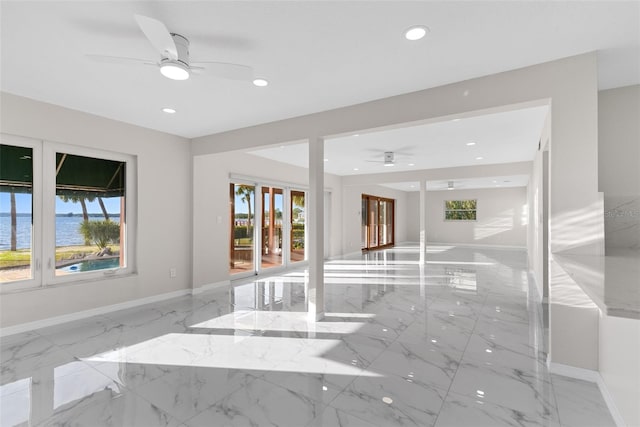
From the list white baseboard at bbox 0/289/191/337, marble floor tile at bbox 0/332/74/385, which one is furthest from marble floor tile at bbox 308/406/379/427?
white baseboard at bbox 0/289/191/337

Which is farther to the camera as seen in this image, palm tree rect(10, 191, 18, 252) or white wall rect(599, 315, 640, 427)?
palm tree rect(10, 191, 18, 252)

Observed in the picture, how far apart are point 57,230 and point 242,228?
3089 millimetres

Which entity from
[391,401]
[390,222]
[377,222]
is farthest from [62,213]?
[390,222]

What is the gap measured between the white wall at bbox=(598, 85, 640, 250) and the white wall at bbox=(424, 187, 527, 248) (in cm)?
1020

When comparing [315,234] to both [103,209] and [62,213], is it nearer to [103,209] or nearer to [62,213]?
[103,209]

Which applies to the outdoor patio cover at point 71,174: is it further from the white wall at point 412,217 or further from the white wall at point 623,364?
the white wall at point 412,217

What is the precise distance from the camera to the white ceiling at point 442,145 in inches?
165

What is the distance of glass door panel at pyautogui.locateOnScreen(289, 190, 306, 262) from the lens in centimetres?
762

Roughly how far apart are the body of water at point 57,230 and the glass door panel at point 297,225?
158 inches

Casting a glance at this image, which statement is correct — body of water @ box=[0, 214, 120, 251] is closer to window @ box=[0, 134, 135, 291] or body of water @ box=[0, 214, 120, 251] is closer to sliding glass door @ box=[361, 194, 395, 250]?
window @ box=[0, 134, 135, 291]

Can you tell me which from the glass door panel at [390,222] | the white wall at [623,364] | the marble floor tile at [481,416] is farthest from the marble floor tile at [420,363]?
the glass door panel at [390,222]

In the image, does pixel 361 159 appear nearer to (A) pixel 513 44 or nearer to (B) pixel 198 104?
(B) pixel 198 104

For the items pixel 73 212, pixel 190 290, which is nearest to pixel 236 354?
pixel 190 290

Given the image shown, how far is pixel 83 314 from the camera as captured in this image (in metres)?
3.79
